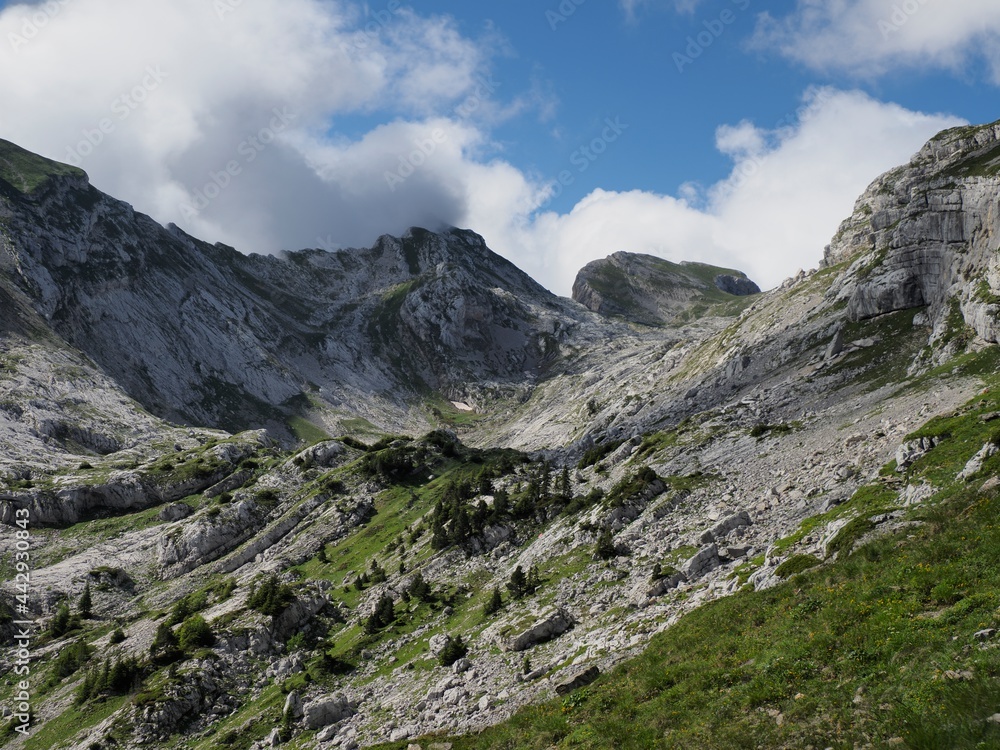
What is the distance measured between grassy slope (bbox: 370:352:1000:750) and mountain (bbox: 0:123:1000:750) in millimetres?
108

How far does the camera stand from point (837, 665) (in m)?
17.0

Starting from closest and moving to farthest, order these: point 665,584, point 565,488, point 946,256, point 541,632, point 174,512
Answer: point 665,584
point 541,632
point 565,488
point 946,256
point 174,512

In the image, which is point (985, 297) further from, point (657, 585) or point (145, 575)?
point (145, 575)

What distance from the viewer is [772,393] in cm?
7988

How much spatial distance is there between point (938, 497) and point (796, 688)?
51.6ft

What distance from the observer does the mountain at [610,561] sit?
1847cm

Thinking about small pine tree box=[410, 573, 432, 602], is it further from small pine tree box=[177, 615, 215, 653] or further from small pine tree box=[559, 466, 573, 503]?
small pine tree box=[559, 466, 573, 503]

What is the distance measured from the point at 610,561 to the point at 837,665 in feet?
92.8

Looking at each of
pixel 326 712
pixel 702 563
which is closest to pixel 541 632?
pixel 702 563

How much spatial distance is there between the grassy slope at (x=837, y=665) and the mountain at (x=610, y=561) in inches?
4.3

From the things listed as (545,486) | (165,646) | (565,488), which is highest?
(545,486)

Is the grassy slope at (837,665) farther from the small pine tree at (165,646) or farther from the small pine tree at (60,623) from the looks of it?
the small pine tree at (60,623)

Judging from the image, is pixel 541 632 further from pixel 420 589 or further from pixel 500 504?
pixel 500 504

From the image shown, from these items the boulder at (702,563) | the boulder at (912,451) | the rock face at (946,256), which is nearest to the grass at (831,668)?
the boulder at (702,563)
